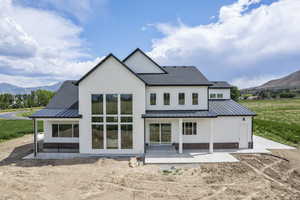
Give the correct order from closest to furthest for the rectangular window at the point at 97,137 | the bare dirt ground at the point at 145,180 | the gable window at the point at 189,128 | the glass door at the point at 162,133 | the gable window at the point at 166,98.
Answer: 1. the bare dirt ground at the point at 145,180
2. the rectangular window at the point at 97,137
3. the gable window at the point at 189,128
4. the gable window at the point at 166,98
5. the glass door at the point at 162,133

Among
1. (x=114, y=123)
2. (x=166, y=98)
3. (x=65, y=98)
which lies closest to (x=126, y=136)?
(x=114, y=123)

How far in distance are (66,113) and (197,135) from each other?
1251 cm

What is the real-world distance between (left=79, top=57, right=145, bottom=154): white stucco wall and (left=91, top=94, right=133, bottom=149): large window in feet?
1.17

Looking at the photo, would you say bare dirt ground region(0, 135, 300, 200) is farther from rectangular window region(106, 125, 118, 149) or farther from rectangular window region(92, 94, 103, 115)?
rectangular window region(92, 94, 103, 115)

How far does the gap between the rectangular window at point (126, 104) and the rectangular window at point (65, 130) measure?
573 cm

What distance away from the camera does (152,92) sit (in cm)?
A: 1708

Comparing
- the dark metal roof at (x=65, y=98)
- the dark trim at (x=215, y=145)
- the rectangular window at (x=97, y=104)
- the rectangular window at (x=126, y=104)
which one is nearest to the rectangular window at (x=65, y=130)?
the dark metal roof at (x=65, y=98)

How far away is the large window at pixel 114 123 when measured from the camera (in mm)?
15664

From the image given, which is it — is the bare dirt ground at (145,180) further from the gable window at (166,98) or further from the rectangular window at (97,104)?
the gable window at (166,98)

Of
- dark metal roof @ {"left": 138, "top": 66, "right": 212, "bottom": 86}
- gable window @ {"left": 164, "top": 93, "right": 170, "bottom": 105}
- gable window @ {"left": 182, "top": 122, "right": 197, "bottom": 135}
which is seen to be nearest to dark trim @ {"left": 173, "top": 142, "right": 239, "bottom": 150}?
gable window @ {"left": 182, "top": 122, "right": 197, "bottom": 135}

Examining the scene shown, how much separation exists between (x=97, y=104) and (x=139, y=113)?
3853mm

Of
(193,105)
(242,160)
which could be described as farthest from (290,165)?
(193,105)

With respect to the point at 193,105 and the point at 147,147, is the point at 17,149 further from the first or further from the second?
the point at 193,105

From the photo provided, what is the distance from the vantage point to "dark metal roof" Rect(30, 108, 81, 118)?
15.7m
